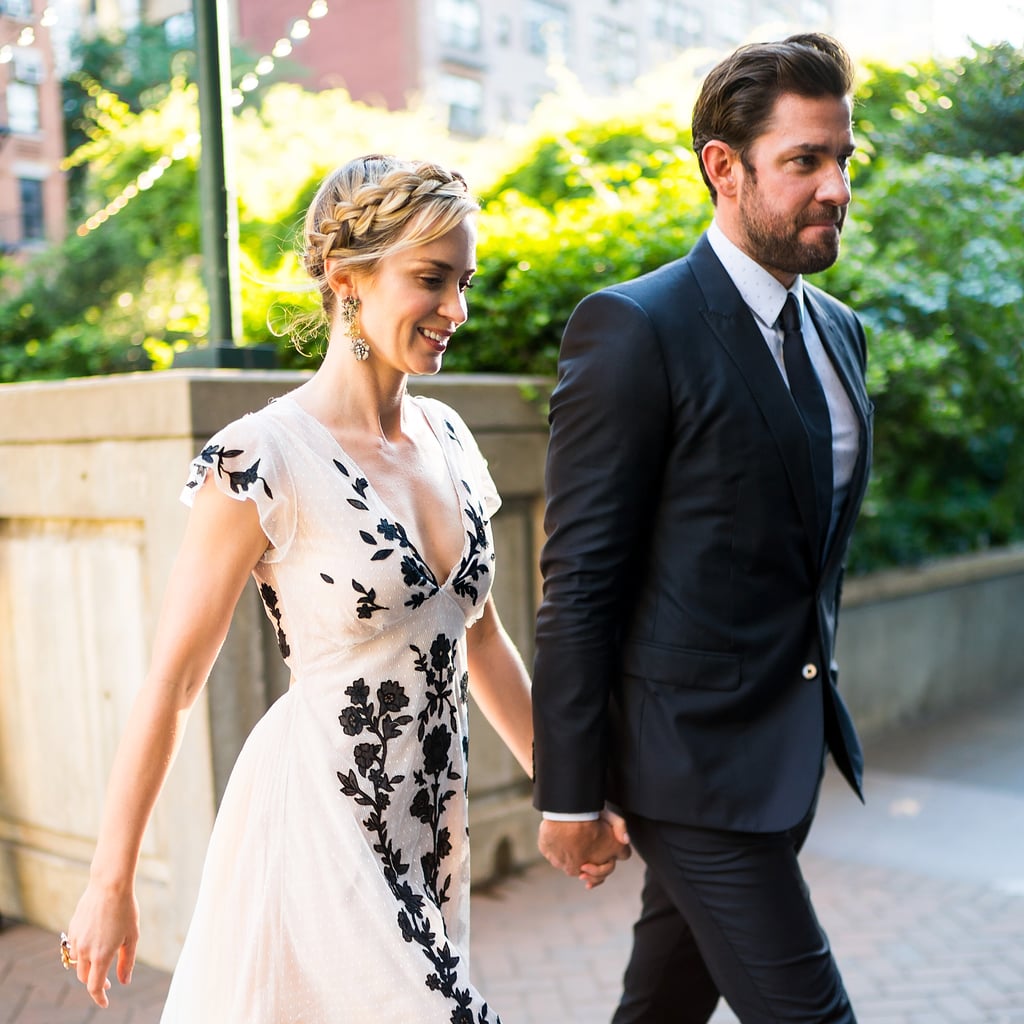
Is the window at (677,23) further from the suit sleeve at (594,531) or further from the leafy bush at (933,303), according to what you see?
the suit sleeve at (594,531)

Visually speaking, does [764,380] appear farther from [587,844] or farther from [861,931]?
[861,931]

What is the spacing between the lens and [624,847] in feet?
7.39

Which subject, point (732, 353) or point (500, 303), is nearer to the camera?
point (732, 353)

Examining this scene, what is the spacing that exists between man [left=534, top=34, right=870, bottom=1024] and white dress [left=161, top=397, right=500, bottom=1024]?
25 cm

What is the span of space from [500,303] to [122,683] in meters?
2.09

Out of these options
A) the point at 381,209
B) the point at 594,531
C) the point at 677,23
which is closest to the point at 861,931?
the point at 594,531

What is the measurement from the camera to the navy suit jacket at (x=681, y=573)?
6.95 feet

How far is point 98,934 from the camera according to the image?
1888 mm

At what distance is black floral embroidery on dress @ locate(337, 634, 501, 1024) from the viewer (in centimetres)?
204

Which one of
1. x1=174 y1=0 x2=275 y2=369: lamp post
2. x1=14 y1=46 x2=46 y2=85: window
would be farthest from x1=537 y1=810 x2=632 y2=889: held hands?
x1=14 y1=46 x2=46 y2=85: window

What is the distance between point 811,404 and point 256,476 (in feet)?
3.13

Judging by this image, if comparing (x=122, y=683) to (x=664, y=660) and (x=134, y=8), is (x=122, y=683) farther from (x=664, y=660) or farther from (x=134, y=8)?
(x=134, y=8)

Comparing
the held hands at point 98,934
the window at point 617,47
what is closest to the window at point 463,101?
the window at point 617,47

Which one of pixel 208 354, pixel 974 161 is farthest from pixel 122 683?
pixel 974 161
